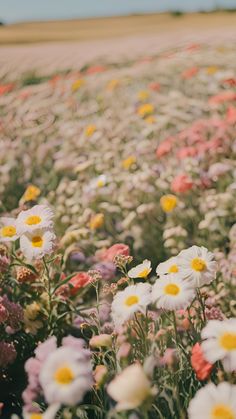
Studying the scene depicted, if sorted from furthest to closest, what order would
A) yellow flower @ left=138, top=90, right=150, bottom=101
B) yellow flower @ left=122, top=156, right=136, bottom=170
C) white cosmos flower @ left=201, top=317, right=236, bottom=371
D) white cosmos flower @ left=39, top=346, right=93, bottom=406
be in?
1. yellow flower @ left=138, top=90, right=150, bottom=101
2. yellow flower @ left=122, top=156, right=136, bottom=170
3. white cosmos flower @ left=201, top=317, right=236, bottom=371
4. white cosmos flower @ left=39, top=346, right=93, bottom=406

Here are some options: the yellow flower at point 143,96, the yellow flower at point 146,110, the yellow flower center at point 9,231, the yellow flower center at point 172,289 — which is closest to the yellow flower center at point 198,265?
the yellow flower center at point 172,289

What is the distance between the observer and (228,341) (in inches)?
58.9

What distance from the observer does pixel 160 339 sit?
1829 millimetres

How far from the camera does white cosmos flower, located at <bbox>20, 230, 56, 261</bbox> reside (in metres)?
2.01

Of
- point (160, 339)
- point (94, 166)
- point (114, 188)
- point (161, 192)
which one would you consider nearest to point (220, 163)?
point (161, 192)

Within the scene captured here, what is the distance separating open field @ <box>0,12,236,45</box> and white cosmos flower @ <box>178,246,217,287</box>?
53.2 ft

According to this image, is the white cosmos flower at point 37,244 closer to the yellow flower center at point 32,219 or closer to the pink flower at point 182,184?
the yellow flower center at point 32,219

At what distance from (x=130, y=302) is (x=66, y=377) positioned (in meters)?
0.40

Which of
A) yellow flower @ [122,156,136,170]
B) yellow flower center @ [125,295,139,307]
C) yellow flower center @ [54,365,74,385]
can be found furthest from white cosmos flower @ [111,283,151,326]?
yellow flower @ [122,156,136,170]

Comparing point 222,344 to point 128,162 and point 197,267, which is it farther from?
point 128,162

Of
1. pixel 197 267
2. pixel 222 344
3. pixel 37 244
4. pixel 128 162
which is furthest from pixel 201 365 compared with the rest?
pixel 128 162

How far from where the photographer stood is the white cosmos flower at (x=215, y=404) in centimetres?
128

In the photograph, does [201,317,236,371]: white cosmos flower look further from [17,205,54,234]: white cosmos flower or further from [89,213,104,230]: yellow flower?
[89,213,104,230]: yellow flower

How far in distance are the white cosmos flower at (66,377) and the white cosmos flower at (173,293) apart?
33 centimetres
